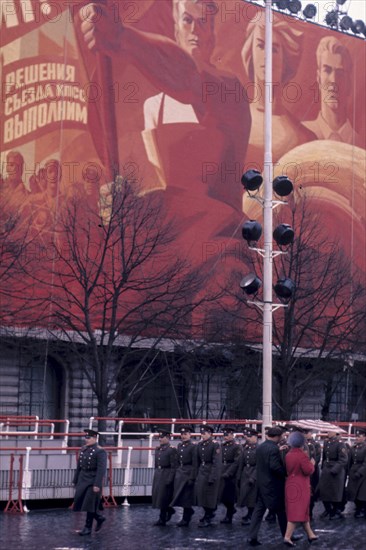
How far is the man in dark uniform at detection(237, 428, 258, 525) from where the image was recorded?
20.9 metres

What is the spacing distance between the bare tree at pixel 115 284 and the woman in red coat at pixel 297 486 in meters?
21.1

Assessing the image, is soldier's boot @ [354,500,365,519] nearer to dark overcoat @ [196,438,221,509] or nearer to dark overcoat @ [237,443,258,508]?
dark overcoat @ [237,443,258,508]

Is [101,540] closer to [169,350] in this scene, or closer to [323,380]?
[169,350]

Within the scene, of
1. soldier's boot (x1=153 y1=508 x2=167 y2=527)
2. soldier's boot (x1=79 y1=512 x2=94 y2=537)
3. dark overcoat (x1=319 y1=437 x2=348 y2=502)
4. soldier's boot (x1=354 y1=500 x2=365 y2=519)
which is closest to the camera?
soldier's boot (x1=79 y1=512 x2=94 y2=537)

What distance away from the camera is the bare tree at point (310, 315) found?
42969 millimetres

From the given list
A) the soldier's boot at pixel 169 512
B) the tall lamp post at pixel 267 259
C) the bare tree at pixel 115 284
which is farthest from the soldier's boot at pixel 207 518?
the bare tree at pixel 115 284

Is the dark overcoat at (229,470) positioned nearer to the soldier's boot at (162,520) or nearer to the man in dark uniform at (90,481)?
the soldier's boot at (162,520)

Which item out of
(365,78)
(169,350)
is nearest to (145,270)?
(169,350)

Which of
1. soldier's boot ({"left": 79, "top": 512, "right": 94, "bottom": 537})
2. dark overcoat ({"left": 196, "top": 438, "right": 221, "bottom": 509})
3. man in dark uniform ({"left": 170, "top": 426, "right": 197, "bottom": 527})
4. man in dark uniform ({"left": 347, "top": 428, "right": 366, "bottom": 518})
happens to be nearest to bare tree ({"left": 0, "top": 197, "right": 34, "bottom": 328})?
man in dark uniform ({"left": 347, "top": 428, "right": 366, "bottom": 518})

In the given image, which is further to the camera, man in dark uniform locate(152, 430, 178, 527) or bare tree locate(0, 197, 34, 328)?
bare tree locate(0, 197, 34, 328)

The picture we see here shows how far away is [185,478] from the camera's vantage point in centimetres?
2055

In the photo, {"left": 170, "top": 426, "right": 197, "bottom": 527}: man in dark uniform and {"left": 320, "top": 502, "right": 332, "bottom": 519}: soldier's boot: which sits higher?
{"left": 170, "top": 426, "right": 197, "bottom": 527}: man in dark uniform

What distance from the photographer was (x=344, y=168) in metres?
54.2

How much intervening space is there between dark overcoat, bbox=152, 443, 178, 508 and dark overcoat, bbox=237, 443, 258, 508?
1.25m
